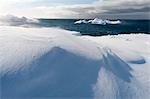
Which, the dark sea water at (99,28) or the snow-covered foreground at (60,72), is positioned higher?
the snow-covered foreground at (60,72)

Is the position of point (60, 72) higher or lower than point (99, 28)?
higher

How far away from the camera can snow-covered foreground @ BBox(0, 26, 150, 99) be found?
15.2 feet

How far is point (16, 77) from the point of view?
4672mm

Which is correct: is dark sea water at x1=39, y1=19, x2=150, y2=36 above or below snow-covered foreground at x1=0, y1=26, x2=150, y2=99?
below

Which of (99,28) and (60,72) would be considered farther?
(99,28)

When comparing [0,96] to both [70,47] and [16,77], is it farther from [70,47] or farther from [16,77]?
[70,47]

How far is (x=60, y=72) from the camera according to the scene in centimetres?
498

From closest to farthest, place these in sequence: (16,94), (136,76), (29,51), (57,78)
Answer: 1. (16,94)
2. (57,78)
3. (29,51)
4. (136,76)

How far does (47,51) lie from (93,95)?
4.20 ft

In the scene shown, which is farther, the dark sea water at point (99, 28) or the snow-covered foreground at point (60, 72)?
the dark sea water at point (99, 28)

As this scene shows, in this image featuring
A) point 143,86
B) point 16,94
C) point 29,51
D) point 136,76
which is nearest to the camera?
point 16,94

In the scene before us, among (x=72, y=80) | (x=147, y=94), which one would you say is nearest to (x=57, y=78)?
(x=72, y=80)

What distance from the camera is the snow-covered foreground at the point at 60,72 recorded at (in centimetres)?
464

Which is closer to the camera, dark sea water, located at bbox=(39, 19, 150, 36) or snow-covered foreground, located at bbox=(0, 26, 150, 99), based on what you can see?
snow-covered foreground, located at bbox=(0, 26, 150, 99)
